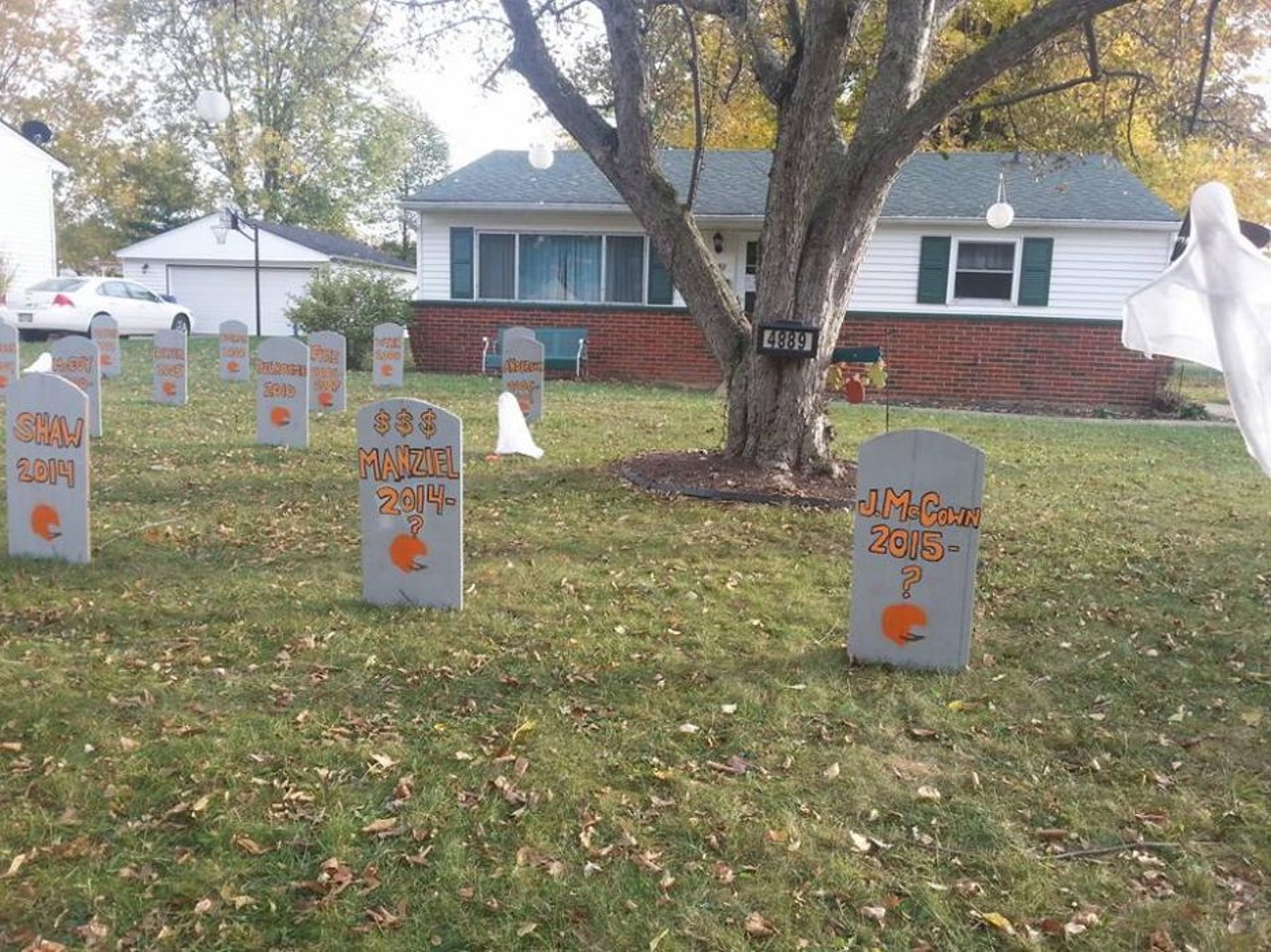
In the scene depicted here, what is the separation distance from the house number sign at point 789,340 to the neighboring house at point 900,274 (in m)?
9.88

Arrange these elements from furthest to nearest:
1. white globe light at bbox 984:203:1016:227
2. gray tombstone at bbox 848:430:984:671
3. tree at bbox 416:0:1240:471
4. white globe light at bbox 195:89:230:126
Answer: white globe light at bbox 195:89:230:126 < white globe light at bbox 984:203:1016:227 < tree at bbox 416:0:1240:471 < gray tombstone at bbox 848:430:984:671

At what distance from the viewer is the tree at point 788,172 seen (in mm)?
7859

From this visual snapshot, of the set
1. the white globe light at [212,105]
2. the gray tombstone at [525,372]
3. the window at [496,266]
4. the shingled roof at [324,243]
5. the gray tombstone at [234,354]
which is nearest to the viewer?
the gray tombstone at [525,372]

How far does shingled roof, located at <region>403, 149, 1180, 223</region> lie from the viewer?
17.7m

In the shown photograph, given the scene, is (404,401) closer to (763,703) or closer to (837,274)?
(763,703)

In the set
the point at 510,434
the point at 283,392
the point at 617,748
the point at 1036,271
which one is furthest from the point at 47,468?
the point at 1036,271

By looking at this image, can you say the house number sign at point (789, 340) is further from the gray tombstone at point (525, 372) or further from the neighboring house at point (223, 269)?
the neighboring house at point (223, 269)

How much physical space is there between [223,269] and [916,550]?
37035 mm

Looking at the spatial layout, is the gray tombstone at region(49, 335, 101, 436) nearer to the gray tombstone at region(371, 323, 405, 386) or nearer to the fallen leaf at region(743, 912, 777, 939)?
the gray tombstone at region(371, 323, 405, 386)

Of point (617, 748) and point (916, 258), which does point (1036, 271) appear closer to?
point (916, 258)

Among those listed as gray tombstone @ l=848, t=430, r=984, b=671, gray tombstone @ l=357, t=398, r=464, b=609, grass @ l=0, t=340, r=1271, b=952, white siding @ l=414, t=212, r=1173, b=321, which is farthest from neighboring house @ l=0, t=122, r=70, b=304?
gray tombstone @ l=848, t=430, r=984, b=671

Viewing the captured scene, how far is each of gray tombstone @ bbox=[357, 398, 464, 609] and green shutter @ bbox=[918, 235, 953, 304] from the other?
1475 cm

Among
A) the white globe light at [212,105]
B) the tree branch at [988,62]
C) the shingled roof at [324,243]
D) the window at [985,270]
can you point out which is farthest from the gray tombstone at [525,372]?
the shingled roof at [324,243]

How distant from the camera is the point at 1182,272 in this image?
4020 millimetres
